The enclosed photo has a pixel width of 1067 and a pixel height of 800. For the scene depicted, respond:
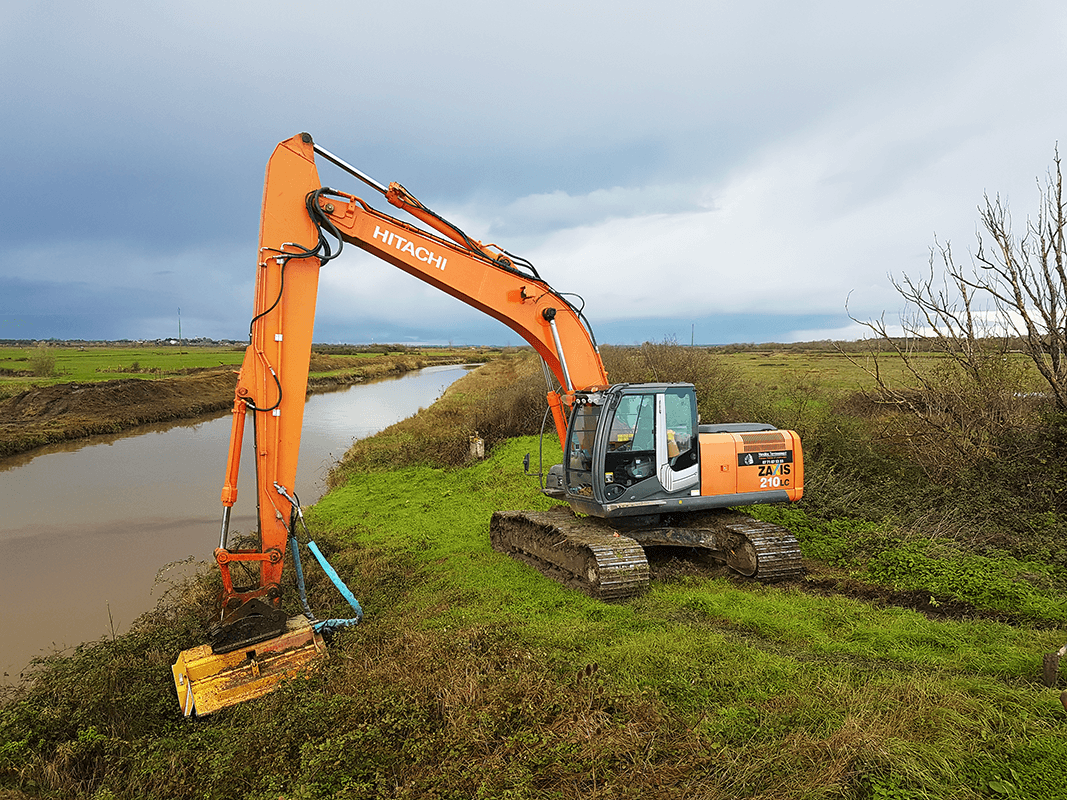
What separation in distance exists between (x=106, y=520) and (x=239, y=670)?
33.4 ft

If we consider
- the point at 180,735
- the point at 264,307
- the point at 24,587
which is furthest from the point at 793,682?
the point at 24,587

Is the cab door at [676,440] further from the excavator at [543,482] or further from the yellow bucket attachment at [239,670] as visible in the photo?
the yellow bucket attachment at [239,670]

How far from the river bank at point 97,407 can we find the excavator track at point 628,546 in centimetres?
2022

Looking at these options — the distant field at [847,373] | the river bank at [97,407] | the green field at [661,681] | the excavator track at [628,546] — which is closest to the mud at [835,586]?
the green field at [661,681]

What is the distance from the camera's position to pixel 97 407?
25.9 m

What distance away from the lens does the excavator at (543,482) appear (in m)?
5.53

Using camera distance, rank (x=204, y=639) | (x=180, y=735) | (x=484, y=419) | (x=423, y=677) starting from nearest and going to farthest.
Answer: (x=180, y=735)
(x=423, y=677)
(x=204, y=639)
(x=484, y=419)

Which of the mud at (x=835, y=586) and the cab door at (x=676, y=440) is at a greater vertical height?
the cab door at (x=676, y=440)

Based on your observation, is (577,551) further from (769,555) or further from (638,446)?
(769,555)

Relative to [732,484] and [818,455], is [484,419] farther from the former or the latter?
[732,484]

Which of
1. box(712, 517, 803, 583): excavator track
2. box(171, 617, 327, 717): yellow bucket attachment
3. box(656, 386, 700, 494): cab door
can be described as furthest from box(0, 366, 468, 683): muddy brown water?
box(712, 517, 803, 583): excavator track

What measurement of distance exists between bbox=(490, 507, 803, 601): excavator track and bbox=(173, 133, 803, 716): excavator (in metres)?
0.02

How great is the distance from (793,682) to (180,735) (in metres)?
4.72

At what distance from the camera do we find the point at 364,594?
785cm
